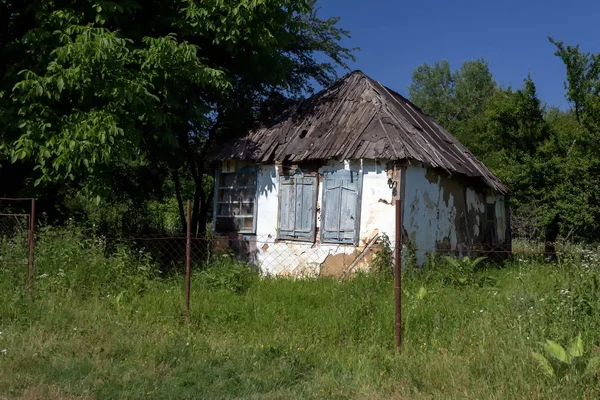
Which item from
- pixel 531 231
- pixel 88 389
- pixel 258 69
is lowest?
pixel 88 389

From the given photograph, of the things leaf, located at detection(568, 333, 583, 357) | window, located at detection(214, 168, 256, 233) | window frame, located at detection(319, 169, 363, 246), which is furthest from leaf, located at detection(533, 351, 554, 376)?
window, located at detection(214, 168, 256, 233)

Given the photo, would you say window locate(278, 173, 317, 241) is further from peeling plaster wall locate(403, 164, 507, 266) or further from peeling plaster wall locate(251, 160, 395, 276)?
peeling plaster wall locate(403, 164, 507, 266)

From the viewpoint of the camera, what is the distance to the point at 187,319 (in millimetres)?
6906

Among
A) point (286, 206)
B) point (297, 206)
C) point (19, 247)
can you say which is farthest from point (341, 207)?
point (19, 247)

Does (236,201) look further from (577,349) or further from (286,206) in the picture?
(577,349)

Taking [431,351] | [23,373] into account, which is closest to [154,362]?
[23,373]

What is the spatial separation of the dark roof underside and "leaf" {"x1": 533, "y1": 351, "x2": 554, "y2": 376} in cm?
562

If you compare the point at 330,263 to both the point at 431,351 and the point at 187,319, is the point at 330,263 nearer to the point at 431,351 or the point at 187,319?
the point at 187,319

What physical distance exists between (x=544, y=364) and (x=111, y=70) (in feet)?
24.3

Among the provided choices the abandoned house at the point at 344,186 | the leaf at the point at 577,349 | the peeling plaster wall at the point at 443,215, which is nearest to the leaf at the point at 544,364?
the leaf at the point at 577,349

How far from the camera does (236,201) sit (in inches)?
486

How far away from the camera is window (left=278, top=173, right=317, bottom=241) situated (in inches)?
435

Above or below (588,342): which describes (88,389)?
below

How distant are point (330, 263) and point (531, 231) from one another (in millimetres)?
8201
